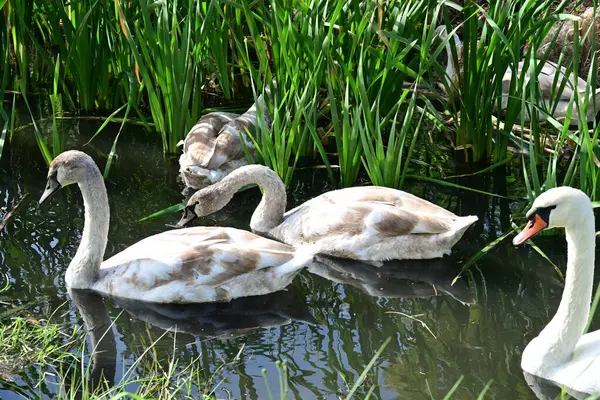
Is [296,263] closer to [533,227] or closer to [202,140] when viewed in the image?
[533,227]

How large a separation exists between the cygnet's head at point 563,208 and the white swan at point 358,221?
61.2 inches

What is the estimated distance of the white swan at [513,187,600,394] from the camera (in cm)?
533

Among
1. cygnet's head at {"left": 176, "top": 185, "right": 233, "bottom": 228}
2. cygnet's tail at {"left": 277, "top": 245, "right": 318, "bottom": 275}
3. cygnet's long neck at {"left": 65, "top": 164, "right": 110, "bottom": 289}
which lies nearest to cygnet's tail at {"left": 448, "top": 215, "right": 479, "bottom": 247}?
cygnet's tail at {"left": 277, "top": 245, "right": 318, "bottom": 275}

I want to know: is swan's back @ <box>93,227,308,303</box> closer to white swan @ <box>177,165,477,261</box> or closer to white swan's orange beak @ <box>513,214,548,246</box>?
white swan @ <box>177,165,477,261</box>

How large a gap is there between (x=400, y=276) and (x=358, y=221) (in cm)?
49

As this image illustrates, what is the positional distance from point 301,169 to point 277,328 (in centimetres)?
253

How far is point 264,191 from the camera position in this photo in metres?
7.52

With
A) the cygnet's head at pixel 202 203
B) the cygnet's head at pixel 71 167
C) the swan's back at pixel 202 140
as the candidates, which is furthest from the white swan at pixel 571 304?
the swan's back at pixel 202 140

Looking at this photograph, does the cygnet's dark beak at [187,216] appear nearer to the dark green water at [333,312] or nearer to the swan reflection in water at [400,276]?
the dark green water at [333,312]

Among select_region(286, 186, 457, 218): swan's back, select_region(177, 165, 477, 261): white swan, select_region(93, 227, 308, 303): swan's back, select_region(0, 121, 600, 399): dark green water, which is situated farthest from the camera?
select_region(286, 186, 457, 218): swan's back

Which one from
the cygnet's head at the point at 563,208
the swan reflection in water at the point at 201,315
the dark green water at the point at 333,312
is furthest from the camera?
the swan reflection in water at the point at 201,315


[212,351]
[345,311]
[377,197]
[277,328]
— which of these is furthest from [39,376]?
[377,197]

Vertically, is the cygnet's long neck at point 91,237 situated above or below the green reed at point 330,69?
below

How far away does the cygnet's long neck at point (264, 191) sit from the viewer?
7473mm
